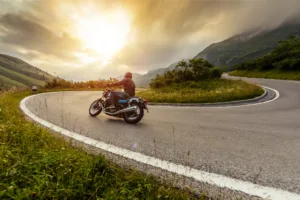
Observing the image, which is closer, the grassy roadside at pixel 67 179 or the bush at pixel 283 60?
the grassy roadside at pixel 67 179

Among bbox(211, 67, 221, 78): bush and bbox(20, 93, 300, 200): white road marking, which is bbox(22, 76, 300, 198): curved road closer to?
bbox(20, 93, 300, 200): white road marking

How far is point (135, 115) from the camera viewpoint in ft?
18.4

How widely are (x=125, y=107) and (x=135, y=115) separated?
0.51 metres

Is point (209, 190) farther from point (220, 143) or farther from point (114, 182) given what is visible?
point (220, 143)

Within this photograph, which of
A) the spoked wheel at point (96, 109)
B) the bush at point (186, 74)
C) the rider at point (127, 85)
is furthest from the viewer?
the bush at point (186, 74)

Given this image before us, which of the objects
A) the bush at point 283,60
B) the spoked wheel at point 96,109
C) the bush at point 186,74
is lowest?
the spoked wheel at point 96,109

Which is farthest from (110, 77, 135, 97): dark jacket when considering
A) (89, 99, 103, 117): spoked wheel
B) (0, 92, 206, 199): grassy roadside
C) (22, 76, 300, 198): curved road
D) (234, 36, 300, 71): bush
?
(234, 36, 300, 71): bush

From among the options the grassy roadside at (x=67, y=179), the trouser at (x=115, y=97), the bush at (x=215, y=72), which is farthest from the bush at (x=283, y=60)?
the grassy roadside at (x=67, y=179)

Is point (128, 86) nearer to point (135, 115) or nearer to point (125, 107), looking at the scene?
point (125, 107)

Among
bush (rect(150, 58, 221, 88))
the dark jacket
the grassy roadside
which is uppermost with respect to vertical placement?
bush (rect(150, 58, 221, 88))

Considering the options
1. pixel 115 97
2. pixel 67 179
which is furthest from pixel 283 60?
pixel 67 179

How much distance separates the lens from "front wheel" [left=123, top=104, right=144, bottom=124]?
213 inches

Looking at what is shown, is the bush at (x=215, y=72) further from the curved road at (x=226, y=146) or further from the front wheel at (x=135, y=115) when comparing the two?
the front wheel at (x=135, y=115)

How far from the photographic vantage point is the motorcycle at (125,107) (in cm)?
551
